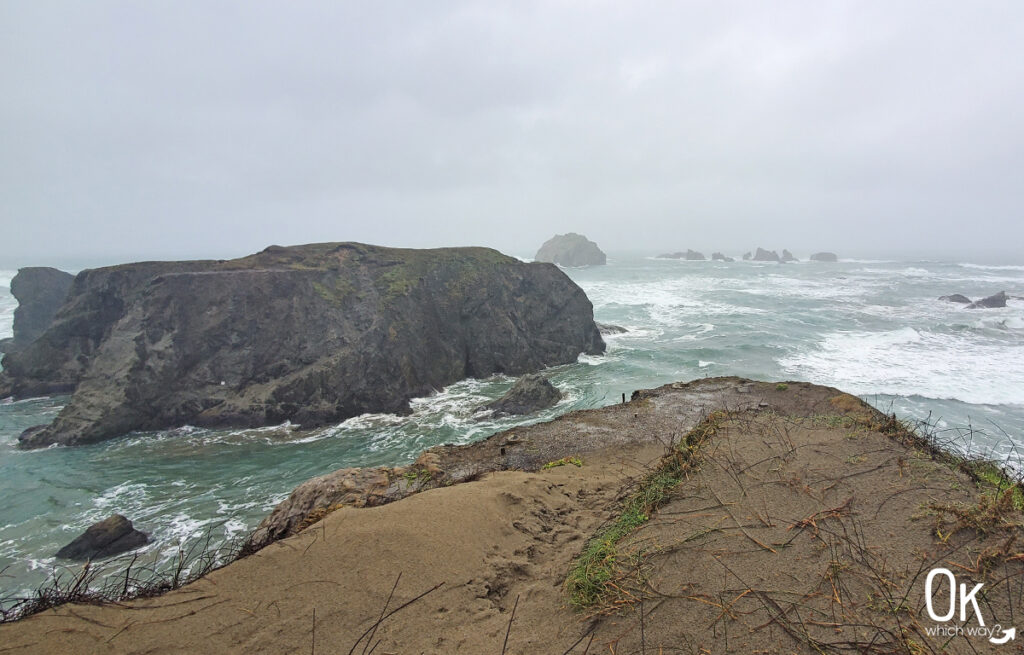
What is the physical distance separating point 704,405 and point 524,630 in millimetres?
8187

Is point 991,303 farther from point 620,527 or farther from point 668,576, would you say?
point 668,576

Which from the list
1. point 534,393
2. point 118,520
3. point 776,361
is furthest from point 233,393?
point 776,361

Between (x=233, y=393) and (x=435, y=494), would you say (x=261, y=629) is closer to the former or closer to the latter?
(x=435, y=494)

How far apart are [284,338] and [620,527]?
64.8 ft

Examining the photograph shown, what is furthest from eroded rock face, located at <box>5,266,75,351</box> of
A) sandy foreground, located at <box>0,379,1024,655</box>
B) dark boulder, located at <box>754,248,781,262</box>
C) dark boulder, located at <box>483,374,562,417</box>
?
→ dark boulder, located at <box>754,248,781,262</box>

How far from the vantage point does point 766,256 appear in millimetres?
110938

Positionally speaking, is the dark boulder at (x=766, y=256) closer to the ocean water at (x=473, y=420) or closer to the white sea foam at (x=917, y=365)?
the ocean water at (x=473, y=420)

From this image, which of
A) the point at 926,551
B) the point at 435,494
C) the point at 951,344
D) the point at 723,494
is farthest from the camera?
the point at 951,344

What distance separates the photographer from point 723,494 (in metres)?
4.01

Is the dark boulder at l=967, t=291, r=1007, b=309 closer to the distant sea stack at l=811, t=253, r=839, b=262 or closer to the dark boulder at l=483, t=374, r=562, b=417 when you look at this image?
the dark boulder at l=483, t=374, r=562, b=417

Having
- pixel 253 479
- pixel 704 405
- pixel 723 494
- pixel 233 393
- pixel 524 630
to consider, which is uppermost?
pixel 723 494

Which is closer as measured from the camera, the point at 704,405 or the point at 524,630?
the point at 524,630

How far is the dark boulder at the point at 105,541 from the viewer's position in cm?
988

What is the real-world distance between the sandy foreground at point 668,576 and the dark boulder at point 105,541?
948 cm
